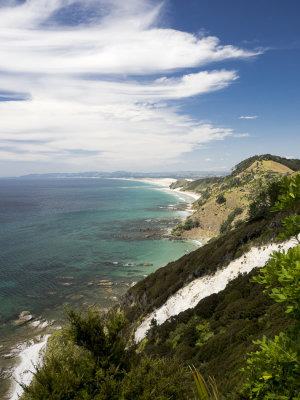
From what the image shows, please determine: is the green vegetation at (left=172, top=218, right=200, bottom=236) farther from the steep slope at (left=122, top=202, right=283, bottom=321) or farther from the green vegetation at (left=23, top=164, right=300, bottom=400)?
the green vegetation at (left=23, top=164, right=300, bottom=400)

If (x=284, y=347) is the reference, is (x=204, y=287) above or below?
below

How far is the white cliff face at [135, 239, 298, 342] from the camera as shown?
92.2ft

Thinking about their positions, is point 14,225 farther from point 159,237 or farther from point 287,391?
point 287,391

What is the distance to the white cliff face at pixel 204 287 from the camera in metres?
28.1

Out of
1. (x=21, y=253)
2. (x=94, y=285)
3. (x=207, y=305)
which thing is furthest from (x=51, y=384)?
(x=21, y=253)

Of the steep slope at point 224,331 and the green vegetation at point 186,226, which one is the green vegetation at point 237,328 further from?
the green vegetation at point 186,226

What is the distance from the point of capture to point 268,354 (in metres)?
5.91

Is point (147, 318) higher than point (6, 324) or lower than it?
higher

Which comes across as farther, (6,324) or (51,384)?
(6,324)

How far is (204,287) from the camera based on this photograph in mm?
29672

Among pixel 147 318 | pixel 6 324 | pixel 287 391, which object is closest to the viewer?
pixel 287 391

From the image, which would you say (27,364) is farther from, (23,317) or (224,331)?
(224,331)

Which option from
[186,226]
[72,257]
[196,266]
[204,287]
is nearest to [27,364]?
[204,287]

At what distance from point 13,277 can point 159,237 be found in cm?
4469
